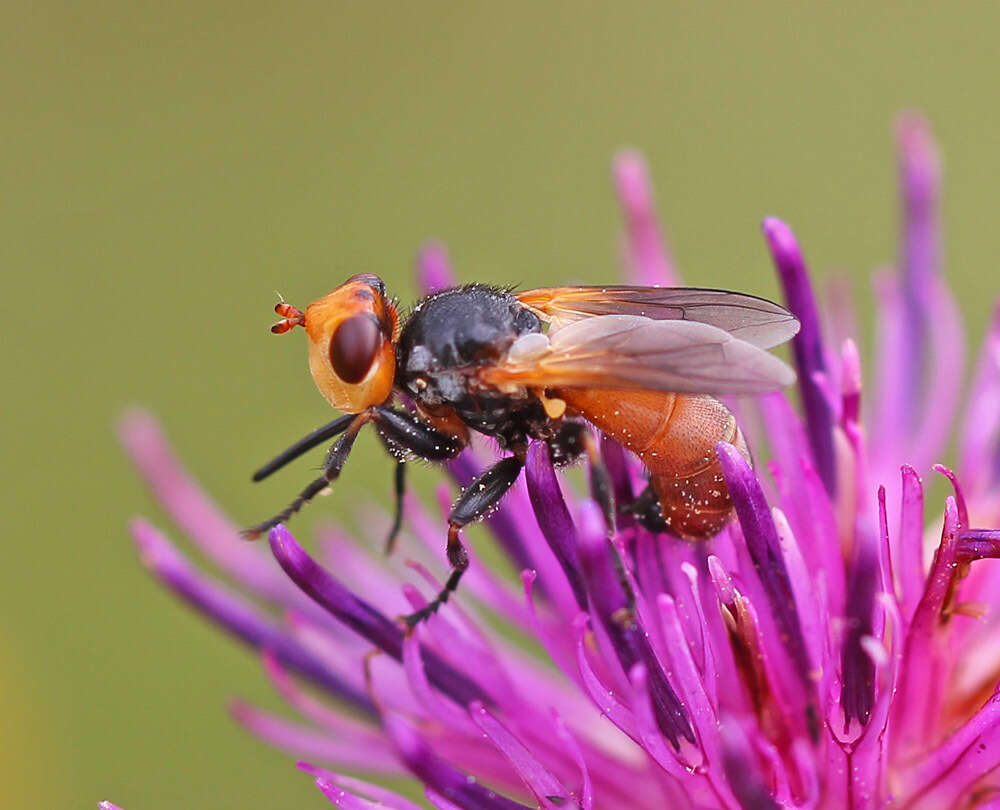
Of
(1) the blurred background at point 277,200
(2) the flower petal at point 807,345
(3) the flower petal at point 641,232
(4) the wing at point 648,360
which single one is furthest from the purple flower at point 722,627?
(1) the blurred background at point 277,200

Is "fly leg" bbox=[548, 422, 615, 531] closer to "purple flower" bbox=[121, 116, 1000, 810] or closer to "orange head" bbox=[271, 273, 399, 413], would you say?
"purple flower" bbox=[121, 116, 1000, 810]

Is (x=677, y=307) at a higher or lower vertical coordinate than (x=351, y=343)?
lower

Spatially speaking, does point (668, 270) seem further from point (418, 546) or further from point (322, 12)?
point (322, 12)

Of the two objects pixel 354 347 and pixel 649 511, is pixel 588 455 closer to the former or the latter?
pixel 649 511

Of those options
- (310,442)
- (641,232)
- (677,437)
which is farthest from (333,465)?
(641,232)

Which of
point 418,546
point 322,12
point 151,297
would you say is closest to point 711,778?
point 418,546

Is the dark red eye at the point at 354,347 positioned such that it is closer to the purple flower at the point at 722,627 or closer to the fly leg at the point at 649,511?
the purple flower at the point at 722,627

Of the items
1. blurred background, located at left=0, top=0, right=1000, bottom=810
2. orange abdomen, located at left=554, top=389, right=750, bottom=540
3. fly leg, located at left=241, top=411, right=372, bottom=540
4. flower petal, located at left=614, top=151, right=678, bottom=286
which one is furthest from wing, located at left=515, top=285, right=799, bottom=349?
blurred background, located at left=0, top=0, right=1000, bottom=810
